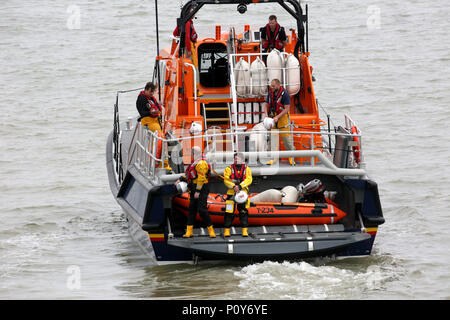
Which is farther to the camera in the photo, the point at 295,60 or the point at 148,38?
the point at 148,38

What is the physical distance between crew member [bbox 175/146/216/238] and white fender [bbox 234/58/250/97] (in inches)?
87.0

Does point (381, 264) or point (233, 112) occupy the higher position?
point (233, 112)

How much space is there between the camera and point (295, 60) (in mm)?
13078

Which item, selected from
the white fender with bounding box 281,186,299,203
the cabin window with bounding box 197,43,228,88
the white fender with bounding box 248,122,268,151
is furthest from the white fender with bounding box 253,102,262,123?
the white fender with bounding box 281,186,299,203

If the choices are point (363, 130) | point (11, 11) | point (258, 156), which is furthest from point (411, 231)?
point (11, 11)

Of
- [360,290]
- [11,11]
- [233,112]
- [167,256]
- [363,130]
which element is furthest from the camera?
[11,11]

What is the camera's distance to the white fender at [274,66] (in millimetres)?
13055

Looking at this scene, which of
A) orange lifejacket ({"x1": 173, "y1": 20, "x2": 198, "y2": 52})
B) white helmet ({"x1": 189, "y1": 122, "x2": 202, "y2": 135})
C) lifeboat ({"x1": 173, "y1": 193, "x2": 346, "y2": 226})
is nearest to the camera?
lifeboat ({"x1": 173, "y1": 193, "x2": 346, "y2": 226})

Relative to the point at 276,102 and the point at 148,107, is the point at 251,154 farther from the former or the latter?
the point at 148,107

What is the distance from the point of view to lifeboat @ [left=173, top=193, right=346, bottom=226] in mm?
11195

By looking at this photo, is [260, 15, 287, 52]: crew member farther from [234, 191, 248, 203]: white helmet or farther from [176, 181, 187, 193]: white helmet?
[176, 181, 187, 193]: white helmet

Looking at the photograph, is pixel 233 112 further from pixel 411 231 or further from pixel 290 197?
pixel 411 231

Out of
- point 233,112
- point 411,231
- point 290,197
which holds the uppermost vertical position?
point 233,112

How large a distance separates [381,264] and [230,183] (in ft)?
8.10
